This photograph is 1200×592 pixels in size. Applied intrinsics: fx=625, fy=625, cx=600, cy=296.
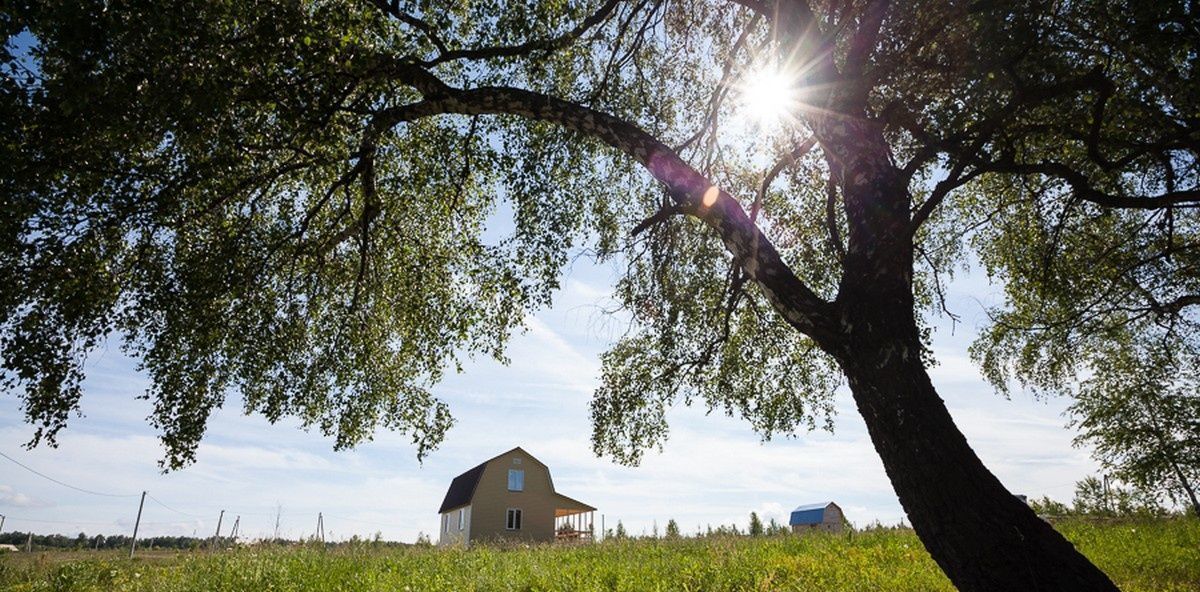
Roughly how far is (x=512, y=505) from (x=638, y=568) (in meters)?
29.4

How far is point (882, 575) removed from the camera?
1032 cm

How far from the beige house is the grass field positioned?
74.4 ft

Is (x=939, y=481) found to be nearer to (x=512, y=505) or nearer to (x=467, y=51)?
(x=467, y=51)

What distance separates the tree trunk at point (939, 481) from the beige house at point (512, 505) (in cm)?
3636

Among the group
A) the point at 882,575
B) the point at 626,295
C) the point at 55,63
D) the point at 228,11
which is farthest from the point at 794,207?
the point at 55,63

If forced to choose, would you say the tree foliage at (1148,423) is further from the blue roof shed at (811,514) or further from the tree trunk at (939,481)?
the blue roof shed at (811,514)

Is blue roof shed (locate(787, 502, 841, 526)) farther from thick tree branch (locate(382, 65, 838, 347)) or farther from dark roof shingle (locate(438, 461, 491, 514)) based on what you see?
thick tree branch (locate(382, 65, 838, 347))

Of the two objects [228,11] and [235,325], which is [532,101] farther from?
[235,325]

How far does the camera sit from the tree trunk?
3814 millimetres

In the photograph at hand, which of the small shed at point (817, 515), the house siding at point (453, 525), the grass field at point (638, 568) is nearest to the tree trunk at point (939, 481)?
the grass field at point (638, 568)

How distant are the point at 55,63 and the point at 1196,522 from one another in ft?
79.1

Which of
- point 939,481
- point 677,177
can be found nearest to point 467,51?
point 677,177

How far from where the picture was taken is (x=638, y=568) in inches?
510

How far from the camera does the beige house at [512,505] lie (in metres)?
39.3
